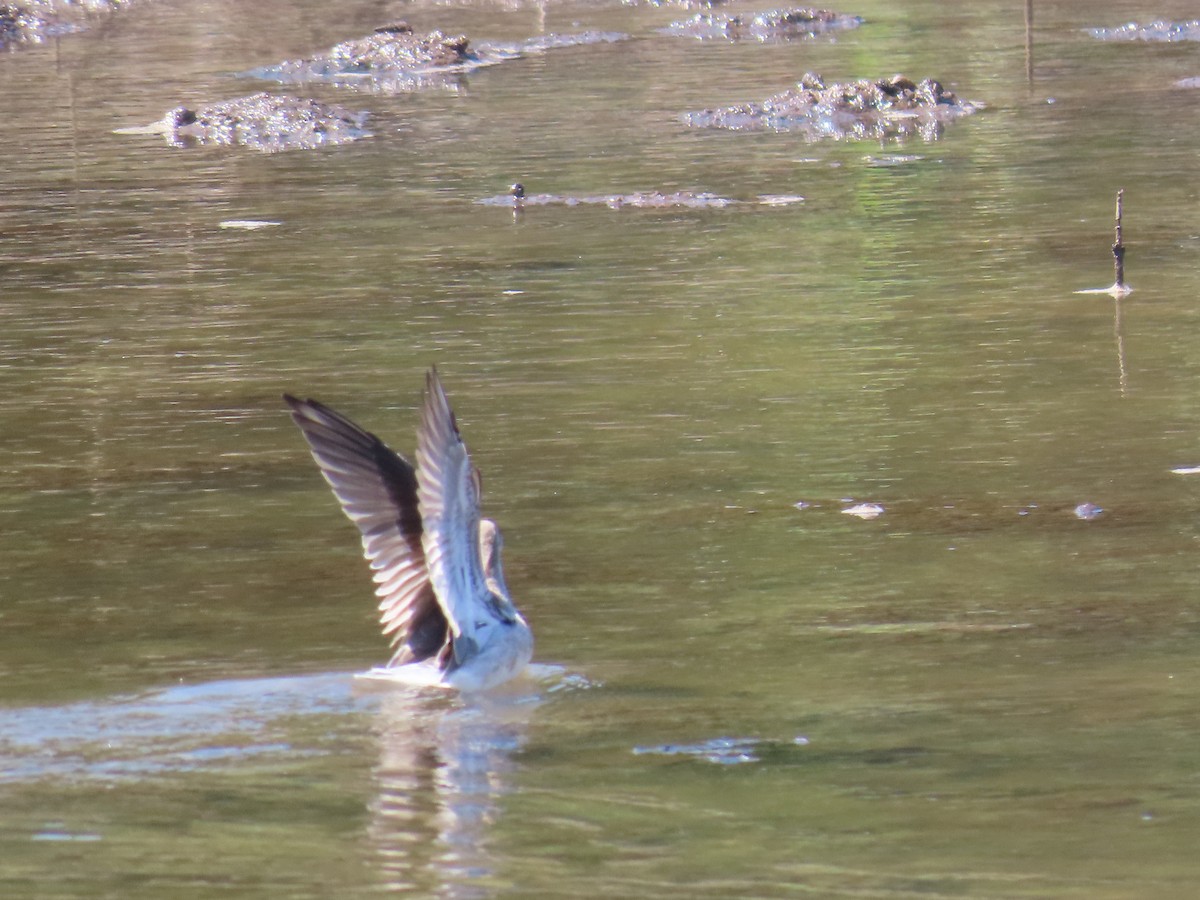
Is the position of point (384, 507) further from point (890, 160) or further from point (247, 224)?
point (890, 160)

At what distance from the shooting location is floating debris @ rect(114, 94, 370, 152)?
19438 millimetres

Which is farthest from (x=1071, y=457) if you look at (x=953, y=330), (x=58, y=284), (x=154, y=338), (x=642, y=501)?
(x=58, y=284)

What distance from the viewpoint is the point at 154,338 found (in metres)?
11.6

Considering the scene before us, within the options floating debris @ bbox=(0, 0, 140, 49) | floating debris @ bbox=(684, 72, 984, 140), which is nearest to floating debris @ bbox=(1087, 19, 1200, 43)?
floating debris @ bbox=(684, 72, 984, 140)

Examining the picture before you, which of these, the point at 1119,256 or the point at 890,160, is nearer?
the point at 1119,256

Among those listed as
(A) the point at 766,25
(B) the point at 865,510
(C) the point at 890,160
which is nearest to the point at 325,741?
(B) the point at 865,510

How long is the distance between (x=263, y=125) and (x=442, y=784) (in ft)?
48.3

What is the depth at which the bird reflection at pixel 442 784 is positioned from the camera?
5020 millimetres

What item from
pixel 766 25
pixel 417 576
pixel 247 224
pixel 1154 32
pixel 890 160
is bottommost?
pixel 417 576

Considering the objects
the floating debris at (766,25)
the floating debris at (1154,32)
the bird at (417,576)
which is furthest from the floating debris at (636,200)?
the floating debris at (766,25)

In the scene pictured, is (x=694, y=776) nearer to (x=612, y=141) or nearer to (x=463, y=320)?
(x=463, y=320)

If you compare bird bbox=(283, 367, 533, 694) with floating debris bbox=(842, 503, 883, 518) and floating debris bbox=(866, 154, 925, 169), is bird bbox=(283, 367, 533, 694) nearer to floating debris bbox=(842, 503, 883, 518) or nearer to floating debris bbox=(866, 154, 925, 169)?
floating debris bbox=(842, 503, 883, 518)

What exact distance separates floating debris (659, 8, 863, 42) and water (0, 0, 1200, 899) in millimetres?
10274

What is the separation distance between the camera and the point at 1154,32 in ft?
83.1
